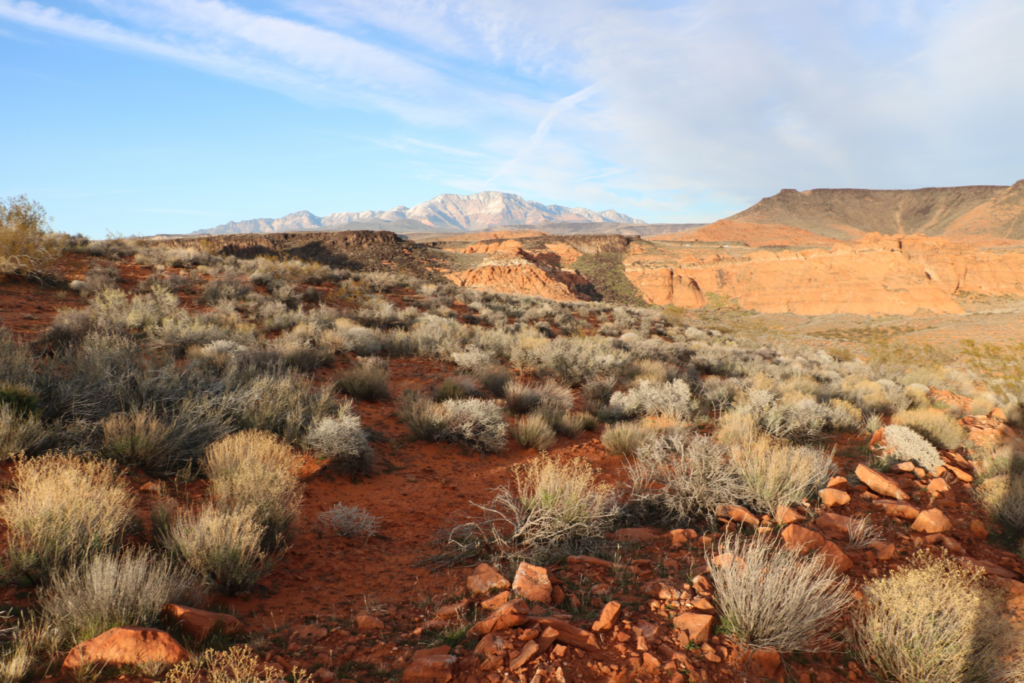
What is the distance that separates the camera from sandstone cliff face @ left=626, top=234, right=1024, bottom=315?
4050 centimetres

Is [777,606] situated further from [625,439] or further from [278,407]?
[278,407]

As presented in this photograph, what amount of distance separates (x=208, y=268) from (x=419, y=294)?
739cm

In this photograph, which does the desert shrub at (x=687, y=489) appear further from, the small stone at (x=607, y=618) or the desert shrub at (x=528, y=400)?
the desert shrub at (x=528, y=400)

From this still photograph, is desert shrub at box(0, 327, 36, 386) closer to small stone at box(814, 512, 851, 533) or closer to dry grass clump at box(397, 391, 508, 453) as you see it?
dry grass clump at box(397, 391, 508, 453)

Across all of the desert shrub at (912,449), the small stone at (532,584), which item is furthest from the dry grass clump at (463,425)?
the desert shrub at (912,449)

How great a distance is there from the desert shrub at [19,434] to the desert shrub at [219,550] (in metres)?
1.75

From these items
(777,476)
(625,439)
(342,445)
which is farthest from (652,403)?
(342,445)

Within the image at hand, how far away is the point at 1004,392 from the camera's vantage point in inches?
480

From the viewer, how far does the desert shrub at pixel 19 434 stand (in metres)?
3.45

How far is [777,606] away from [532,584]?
4.15 feet

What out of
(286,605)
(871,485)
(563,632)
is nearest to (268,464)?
(286,605)

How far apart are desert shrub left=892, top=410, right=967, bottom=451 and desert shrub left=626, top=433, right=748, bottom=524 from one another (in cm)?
376

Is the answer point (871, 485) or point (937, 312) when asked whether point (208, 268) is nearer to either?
point (871, 485)

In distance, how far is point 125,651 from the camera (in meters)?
1.90
